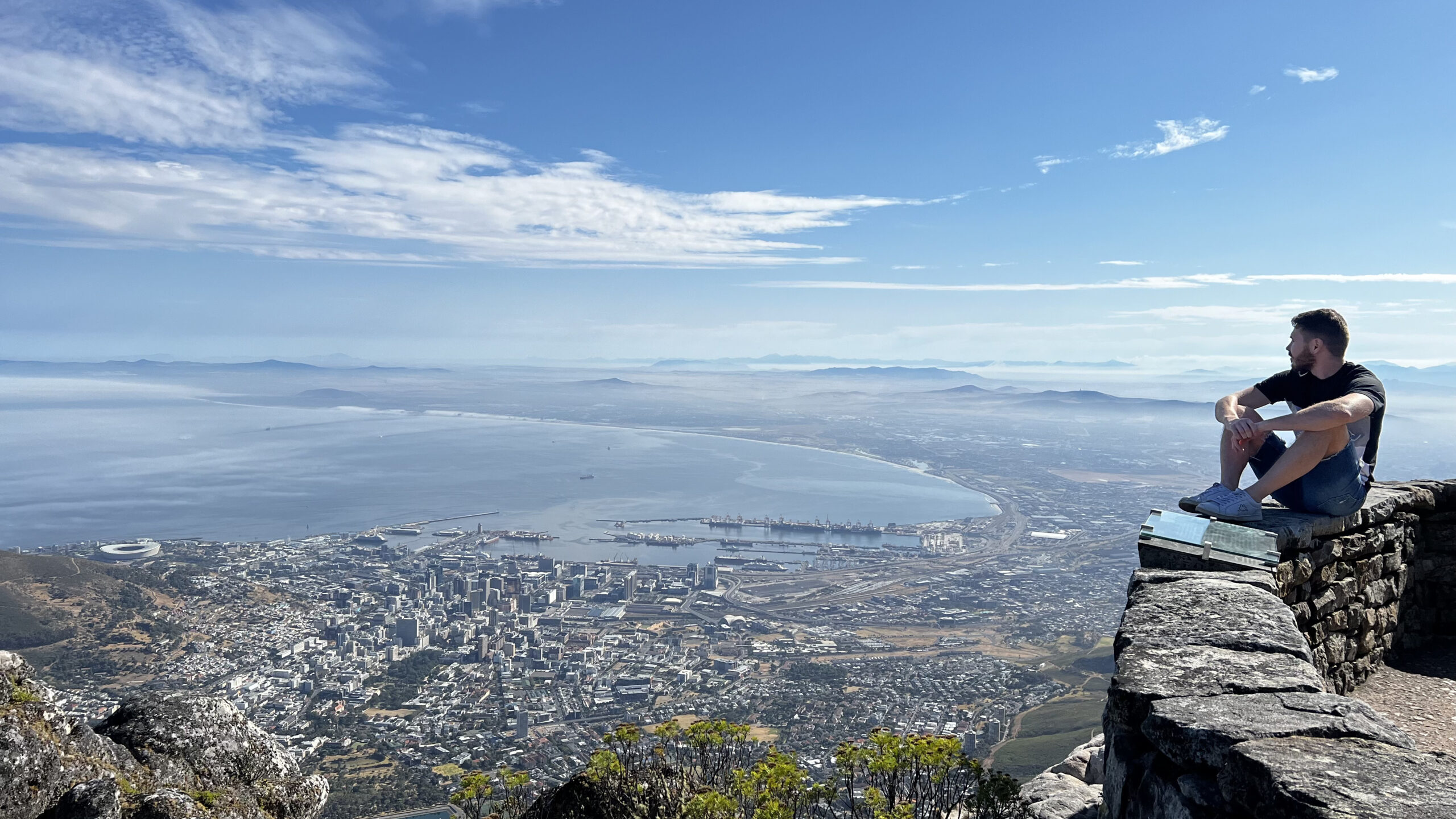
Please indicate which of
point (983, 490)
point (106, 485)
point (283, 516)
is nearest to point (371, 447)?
point (106, 485)

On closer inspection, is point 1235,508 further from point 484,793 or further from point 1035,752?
point 1035,752

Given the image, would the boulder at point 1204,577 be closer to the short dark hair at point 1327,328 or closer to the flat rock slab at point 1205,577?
the flat rock slab at point 1205,577

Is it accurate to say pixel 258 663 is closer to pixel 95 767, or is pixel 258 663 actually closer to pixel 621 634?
pixel 621 634

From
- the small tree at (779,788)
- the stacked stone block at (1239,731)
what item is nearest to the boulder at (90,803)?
the small tree at (779,788)

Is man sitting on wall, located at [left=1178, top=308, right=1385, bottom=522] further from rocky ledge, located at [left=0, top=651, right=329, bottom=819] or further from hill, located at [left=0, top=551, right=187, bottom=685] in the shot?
hill, located at [left=0, top=551, right=187, bottom=685]

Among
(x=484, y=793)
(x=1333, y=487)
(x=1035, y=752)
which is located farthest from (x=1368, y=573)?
(x=1035, y=752)

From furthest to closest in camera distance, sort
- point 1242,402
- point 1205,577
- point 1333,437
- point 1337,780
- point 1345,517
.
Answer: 1. point 1242,402
2. point 1345,517
3. point 1333,437
4. point 1205,577
5. point 1337,780

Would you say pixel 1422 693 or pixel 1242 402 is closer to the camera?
pixel 1422 693
